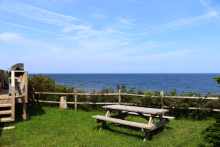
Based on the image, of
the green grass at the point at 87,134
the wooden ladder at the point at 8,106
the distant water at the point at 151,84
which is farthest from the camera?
the distant water at the point at 151,84

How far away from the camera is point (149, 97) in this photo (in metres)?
9.52

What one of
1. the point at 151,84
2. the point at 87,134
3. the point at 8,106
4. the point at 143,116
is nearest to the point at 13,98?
the point at 8,106

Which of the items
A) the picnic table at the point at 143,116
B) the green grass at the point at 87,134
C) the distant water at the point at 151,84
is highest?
the picnic table at the point at 143,116

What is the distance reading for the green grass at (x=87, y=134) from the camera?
5490 millimetres

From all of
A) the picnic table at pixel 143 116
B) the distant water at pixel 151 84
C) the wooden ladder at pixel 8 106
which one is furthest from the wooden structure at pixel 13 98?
the distant water at pixel 151 84

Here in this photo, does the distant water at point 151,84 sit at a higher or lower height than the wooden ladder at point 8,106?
lower

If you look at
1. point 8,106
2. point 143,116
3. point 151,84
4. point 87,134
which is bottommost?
point 151,84

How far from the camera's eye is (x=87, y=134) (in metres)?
6.31

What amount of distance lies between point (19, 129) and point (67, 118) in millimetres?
2287

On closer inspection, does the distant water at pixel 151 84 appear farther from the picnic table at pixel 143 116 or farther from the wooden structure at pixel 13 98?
the picnic table at pixel 143 116

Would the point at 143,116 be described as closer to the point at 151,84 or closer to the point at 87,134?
the point at 87,134

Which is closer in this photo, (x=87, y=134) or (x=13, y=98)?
(x=87, y=134)

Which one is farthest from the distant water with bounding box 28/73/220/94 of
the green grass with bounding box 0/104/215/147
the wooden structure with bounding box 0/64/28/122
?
the green grass with bounding box 0/104/215/147

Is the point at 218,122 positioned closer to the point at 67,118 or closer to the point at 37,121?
the point at 67,118
